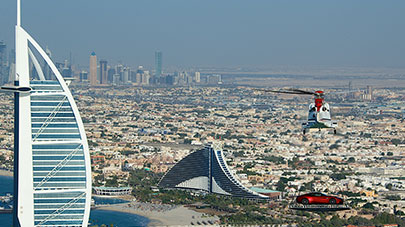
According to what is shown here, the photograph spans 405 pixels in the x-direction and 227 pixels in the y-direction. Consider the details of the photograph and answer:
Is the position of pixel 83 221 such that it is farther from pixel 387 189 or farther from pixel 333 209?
pixel 387 189

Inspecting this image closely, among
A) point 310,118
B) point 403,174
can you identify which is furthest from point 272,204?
point 310,118

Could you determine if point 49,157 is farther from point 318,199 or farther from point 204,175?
point 204,175

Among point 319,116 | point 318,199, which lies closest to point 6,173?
point 319,116

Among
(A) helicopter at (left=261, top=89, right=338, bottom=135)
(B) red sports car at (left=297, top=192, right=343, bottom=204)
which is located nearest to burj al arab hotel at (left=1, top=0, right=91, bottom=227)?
(A) helicopter at (left=261, top=89, right=338, bottom=135)

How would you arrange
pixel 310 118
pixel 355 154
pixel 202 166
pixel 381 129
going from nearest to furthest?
pixel 310 118 < pixel 202 166 < pixel 355 154 < pixel 381 129

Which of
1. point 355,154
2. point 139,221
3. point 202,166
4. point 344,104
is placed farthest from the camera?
point 344,104

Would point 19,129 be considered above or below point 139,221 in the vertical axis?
above

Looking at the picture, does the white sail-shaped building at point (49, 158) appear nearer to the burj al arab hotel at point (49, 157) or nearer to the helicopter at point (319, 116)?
the burj al arab hotel at point (49, 157)

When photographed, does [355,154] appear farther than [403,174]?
Yes

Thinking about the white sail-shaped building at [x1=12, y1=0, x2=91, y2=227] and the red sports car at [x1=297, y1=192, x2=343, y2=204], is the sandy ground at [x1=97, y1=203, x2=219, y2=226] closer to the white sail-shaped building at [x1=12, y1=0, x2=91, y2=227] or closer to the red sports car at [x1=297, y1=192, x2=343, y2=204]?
the white sail-shaped building at [x1=12, y1=0, x2=91, y2=227]
